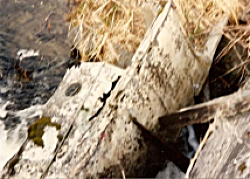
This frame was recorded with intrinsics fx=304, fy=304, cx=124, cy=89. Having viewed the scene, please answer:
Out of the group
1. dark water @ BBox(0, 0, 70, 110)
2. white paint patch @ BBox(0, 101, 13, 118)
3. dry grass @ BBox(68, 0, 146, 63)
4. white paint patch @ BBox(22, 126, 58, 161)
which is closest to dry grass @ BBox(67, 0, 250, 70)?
dry grass @ BBox(68, 0, 146, 63)

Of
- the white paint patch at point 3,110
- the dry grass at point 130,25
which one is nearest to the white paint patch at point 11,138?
the white paint patch at point 3,110

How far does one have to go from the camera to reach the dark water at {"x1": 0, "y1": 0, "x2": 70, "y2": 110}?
1874 mm

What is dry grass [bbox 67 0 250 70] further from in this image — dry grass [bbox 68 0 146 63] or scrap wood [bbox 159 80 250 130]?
scrap wood [bbox 159 80 250 130]

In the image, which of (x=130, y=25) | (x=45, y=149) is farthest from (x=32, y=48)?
(x=45, y=149)

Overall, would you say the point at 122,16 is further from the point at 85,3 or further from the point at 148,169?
the point at 148,169

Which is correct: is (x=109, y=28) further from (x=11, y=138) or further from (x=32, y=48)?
(x=11, y=138)

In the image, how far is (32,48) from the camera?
6.84 feet

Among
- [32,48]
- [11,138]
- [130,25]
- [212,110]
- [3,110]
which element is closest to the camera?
[212,110]

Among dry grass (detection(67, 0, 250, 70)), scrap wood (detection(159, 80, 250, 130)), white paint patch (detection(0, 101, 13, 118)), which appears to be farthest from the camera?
dry grass (detection(67, 0, 250, 70))

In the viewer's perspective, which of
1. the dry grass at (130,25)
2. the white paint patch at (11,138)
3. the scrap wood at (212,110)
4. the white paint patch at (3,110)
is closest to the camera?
the scrap wood at (212,110)

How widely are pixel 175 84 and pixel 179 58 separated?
135 millimetres

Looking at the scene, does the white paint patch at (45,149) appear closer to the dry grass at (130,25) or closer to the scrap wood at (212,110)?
the scrap wood at (212,110)

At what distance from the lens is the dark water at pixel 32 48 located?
1874 mm

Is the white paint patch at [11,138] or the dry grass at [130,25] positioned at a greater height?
the dry grass at [130,25]
